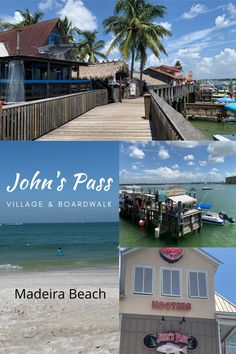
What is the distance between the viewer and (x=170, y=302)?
3779 mm

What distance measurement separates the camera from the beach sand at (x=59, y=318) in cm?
368

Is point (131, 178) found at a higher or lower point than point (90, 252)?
higher

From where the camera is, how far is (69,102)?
1028 centimetres

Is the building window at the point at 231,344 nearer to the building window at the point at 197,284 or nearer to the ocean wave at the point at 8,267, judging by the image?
the building window at the point at 197,284

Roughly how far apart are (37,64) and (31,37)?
3141 millimetres

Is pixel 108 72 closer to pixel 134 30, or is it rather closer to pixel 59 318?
pixel 134 30

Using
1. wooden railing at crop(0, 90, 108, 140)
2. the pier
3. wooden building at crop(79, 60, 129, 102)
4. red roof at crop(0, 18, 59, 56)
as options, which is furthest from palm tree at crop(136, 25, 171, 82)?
wooden railing at crop(0, 90, 108, 140)

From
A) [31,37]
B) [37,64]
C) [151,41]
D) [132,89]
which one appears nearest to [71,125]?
[37,64]

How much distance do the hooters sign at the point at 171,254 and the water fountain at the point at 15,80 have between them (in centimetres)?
1599

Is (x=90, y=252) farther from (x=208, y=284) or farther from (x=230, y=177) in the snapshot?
(x=230, y=177)

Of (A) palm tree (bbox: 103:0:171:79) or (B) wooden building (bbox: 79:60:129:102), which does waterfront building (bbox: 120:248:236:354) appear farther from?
(A) palm tree (bbox: 103:0:171:79)

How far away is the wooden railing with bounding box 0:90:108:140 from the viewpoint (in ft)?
17.8

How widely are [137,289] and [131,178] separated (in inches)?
43.1

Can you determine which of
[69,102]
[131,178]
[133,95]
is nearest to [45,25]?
[133,95]
